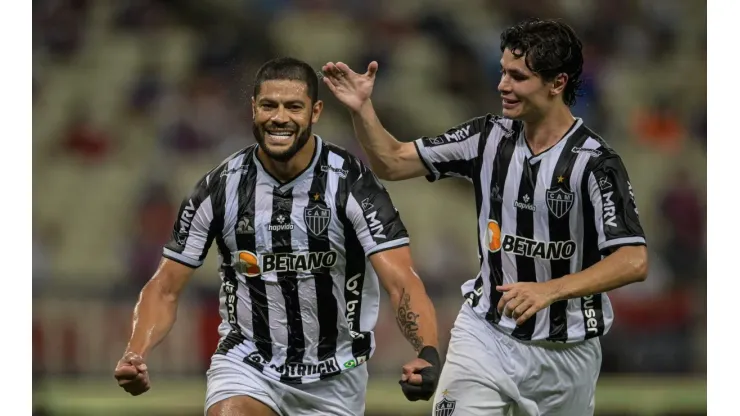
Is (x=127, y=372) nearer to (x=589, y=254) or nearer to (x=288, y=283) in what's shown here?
(x=288, y=283)

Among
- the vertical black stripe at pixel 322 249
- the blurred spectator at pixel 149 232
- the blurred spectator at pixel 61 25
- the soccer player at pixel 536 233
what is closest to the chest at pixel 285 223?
the vertical black stripe at pixel 322 249

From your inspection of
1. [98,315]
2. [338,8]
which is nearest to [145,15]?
[338,8]

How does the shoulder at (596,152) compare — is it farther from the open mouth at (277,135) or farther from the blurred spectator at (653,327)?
the blurred spectator at (653,327)

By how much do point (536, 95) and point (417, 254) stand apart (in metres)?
2.36

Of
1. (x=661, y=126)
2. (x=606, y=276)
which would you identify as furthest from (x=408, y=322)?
(x=661, y=126)

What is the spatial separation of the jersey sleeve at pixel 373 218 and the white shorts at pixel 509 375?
0.47 metres

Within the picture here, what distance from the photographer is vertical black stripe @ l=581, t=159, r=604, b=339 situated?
13.5 ft

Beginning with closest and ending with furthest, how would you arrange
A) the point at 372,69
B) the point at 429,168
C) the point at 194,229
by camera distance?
the point at 194,229 → the point at 372,69 → the point at 429,168

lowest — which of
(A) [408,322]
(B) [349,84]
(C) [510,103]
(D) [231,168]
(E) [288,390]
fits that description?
(E) [288,390]

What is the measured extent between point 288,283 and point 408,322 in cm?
49

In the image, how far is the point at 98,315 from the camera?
6.27 meters

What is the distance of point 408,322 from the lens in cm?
383

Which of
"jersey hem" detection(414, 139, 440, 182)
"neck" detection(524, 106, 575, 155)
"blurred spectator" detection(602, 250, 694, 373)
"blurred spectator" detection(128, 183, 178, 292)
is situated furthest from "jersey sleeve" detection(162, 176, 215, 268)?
"blurred spectator" detection(602, 250, 694, 373)

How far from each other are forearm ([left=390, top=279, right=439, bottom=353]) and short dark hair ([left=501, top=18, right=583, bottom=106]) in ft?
3.18
